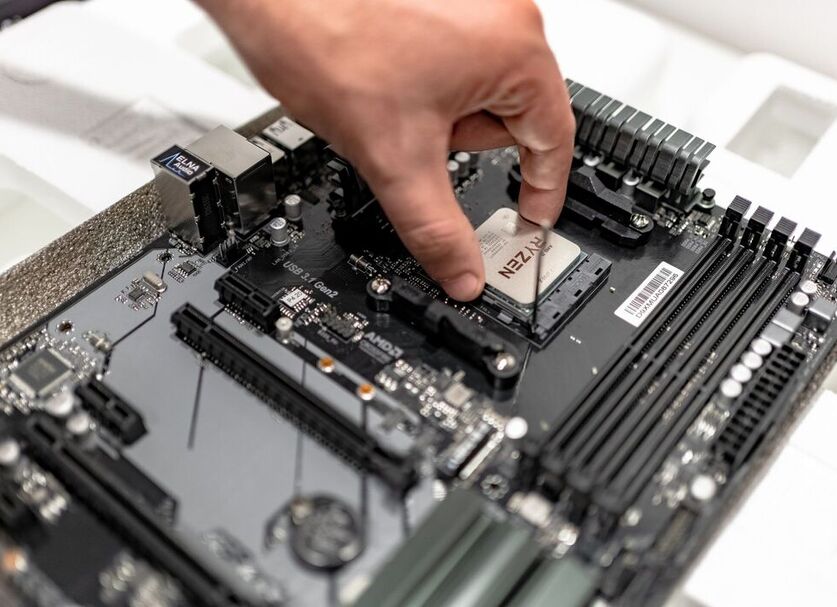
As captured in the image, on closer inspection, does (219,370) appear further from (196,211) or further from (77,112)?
(77,112)

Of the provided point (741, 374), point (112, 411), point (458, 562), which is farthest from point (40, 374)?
point (741, 374)

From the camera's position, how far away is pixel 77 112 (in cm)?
421

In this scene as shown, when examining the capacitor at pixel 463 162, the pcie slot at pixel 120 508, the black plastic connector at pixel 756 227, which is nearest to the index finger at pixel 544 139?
the capacitor at pixel 463 162

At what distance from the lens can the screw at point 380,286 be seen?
3248mm

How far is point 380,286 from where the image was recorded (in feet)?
10.7

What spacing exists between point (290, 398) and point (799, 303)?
73.7 inches

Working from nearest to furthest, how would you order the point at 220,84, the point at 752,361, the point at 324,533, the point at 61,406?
the point at 324,533 < the point at 61,406 < the point at 752,361 < the point at 220,84

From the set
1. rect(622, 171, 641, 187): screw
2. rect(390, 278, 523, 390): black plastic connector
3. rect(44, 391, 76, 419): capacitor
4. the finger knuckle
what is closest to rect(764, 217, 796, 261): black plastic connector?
rect(622, 171, 641, 187): screw

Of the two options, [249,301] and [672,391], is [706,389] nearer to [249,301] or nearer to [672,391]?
[672,391]

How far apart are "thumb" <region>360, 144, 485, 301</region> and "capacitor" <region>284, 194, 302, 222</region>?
0.54 metres

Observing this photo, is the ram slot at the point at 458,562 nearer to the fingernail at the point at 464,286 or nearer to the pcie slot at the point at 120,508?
the pcie slot at the point at 120,508

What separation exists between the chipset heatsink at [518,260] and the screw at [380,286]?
37 cm

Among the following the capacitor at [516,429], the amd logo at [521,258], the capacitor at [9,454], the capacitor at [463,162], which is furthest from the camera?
the capacitor at [463,162]

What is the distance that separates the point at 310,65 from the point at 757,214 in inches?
70.8
